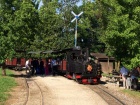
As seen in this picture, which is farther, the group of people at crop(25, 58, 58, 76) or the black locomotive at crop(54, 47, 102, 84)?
the group of people at crop(25, 58, 58, 76)

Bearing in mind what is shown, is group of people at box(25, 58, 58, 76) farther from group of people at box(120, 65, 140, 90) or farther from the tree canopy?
group of people at box(120, 65, 140, 90)

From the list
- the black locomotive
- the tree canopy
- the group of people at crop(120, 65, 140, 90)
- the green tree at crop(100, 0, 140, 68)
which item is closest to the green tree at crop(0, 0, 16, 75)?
the tree canopy

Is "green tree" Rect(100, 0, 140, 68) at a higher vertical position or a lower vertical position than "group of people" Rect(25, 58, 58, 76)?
higher

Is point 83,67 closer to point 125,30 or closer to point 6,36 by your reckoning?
point 125,30

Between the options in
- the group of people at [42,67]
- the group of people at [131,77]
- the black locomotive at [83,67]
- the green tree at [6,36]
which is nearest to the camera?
the group of people at [131,77]

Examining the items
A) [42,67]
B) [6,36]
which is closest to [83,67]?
[6,36]

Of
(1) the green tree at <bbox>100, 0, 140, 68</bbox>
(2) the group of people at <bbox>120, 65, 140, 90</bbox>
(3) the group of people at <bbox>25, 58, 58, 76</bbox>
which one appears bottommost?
(2) the group of people at <bbox>120, 65, 140, 90</bbox>

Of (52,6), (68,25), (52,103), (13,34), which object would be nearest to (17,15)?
(13,34)

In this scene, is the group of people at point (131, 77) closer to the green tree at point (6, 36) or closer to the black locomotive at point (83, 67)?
the black locomotive at point (83, 67)

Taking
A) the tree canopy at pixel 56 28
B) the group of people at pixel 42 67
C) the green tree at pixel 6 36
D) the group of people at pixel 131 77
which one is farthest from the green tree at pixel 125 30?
the group of people at pixel 42 67

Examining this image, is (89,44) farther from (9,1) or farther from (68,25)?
(9,1)

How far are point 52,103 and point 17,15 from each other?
15.9 metres

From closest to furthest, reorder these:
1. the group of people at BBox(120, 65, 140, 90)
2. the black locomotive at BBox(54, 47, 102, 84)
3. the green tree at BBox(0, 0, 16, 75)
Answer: the group of people at BBox(120, 65, 140, 90)
the black locomotive at BBox(54, 47, 102, 84)
the green tree at BBox(0, 0, 16, 75)

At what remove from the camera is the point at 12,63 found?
45.2m
